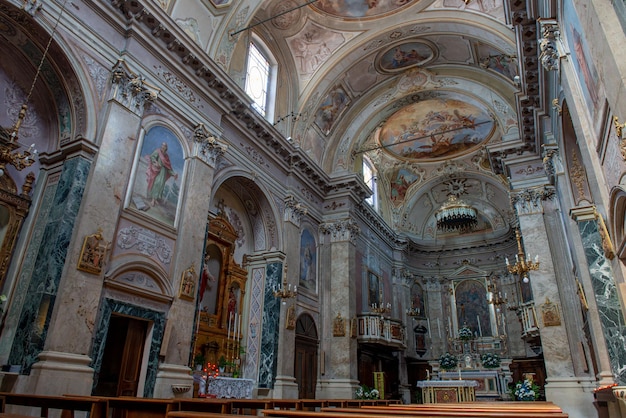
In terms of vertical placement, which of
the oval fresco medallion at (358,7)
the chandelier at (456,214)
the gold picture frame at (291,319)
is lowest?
the gold picture frame at (291,319)

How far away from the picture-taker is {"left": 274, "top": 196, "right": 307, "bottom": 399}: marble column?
11.6m

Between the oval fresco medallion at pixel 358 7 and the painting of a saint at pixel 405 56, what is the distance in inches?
61.2

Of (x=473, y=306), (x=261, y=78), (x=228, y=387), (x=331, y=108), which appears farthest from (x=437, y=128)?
(x=228, y=387)

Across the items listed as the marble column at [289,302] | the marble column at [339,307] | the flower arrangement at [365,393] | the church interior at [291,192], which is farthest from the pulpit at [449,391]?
the marble column at [289,302]

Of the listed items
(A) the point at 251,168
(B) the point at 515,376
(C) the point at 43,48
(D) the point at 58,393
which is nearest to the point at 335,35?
(A) the point at 251,168

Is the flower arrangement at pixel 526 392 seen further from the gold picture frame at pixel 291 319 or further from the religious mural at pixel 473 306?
the religious mural at pixel 473 306

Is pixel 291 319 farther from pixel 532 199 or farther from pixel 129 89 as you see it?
pixel 532 199

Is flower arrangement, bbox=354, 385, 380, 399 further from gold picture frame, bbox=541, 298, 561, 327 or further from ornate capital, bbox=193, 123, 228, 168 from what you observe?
ornate capital, bbox=193, 123, 228, 168

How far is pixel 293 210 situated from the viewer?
13.8 metres

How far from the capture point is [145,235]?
27.9ft

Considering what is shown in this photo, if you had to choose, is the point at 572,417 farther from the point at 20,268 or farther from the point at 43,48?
the point at 43,48

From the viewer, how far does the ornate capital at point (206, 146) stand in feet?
33.2

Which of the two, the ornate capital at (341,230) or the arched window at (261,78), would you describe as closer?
the arched window at (261,78)

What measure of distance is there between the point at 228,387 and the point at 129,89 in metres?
6.67
